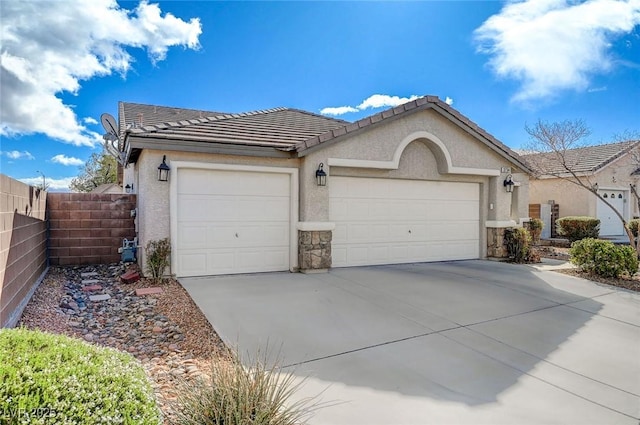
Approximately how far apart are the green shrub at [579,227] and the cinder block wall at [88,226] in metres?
19.5

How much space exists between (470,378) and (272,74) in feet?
45.4

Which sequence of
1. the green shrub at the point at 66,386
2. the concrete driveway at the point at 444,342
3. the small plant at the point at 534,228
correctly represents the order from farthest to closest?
the small plant at the point at 534,228, the concrete driveway at the point at 444,342, the green shrub at the point at 66,386

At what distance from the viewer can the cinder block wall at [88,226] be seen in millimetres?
→ 9602

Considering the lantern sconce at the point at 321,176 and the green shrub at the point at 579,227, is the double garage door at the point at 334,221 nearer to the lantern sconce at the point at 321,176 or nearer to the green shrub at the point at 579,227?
the lantern sconce at the point at 321,176

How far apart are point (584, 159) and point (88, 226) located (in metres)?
25.4

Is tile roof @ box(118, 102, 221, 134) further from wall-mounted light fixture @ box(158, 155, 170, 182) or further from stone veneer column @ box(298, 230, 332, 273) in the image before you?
→ stone veneer column @ box(298, 230, 332, 273)

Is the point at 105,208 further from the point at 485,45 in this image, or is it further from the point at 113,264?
the point at 485,45

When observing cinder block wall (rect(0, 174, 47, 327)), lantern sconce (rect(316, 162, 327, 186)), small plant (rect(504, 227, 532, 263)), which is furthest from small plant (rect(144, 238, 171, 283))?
small plant (rect(504, 227, 532, 263))

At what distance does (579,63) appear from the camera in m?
13.4

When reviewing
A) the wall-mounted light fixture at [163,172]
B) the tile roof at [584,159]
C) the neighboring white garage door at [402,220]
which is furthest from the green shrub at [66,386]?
the tile roof at [584,159]

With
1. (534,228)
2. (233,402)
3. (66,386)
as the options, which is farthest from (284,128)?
(534,228)

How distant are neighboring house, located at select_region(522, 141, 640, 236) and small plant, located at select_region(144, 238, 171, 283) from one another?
18464 mm

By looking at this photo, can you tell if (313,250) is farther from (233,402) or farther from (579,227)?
(579,227)

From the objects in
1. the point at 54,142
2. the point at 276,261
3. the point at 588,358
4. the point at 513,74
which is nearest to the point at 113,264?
the point at 276,261
